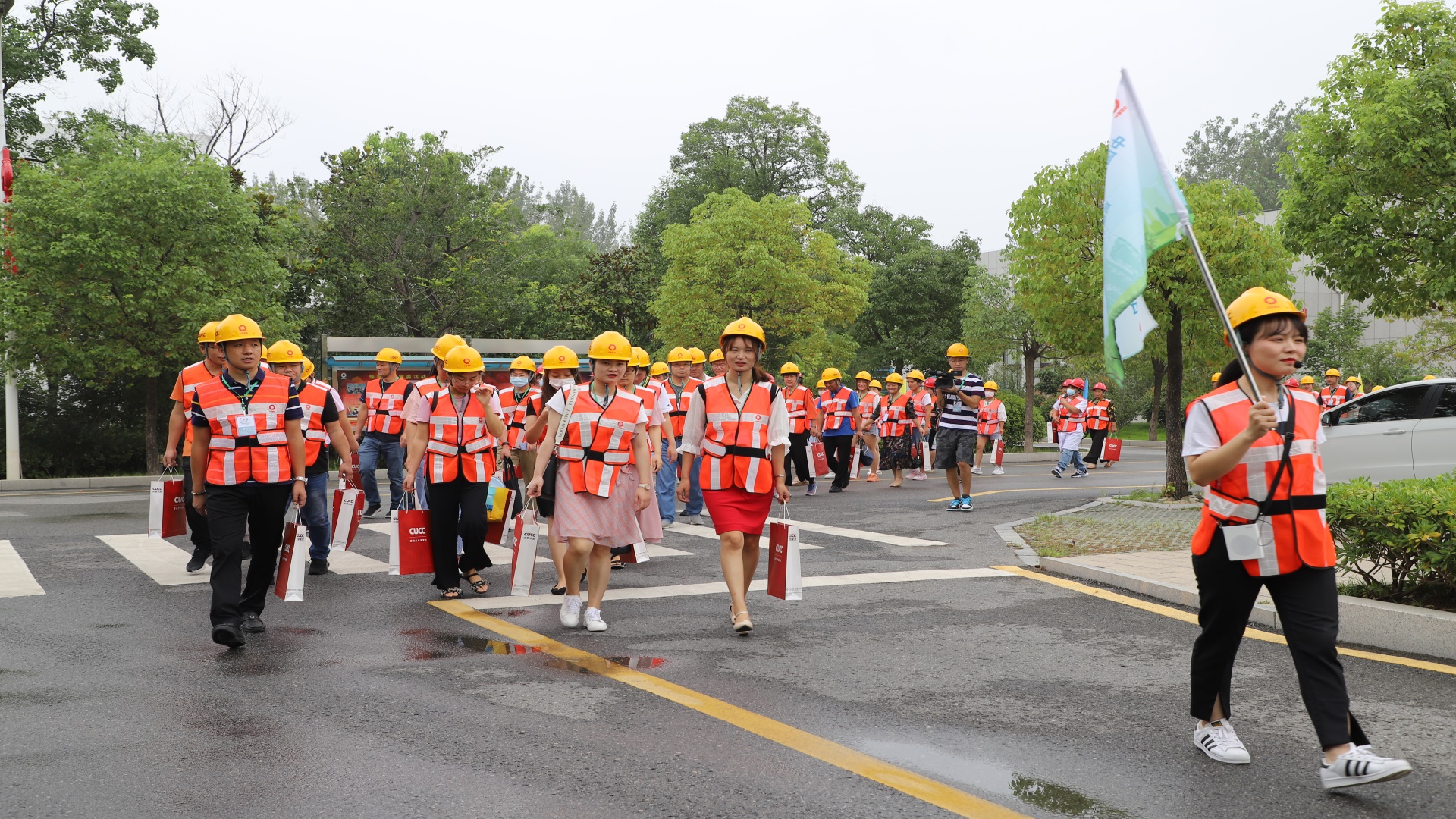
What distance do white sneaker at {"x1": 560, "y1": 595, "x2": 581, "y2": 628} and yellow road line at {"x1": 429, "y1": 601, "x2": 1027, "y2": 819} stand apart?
227 mm

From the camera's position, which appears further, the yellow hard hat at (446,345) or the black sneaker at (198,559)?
the black sneaker at (198,559)

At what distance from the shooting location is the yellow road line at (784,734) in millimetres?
4000

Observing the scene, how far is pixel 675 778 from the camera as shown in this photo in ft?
13.9

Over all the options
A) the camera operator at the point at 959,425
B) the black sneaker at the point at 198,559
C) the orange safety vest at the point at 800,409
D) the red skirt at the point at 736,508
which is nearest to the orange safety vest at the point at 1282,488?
the red skirt at the point at 736,508

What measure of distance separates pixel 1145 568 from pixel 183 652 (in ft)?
21.9

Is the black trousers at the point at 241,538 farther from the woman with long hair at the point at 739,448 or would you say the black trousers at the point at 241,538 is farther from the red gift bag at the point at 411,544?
the woman with long hair at the point at 739,448

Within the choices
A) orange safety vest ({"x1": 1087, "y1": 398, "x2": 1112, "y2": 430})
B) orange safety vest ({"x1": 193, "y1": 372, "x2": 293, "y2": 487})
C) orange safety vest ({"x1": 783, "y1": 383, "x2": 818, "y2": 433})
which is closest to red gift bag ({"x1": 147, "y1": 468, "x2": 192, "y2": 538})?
orange safety vest ({"x1": 193, "y1": 372, "x2": 293, "y2": 487})

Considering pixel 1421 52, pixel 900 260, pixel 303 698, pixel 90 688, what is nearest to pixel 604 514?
pixel 303 698

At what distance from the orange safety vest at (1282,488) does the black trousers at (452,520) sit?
17.4ft

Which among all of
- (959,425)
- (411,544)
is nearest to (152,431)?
(959,425)

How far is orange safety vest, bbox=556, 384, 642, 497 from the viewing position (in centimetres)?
706

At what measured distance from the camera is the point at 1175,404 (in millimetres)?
14867

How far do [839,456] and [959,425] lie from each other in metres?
4.32

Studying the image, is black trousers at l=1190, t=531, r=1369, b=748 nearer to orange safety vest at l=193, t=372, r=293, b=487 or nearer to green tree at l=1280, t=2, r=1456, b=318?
orange safety vest at l=193, t=372, r=293, b=487
